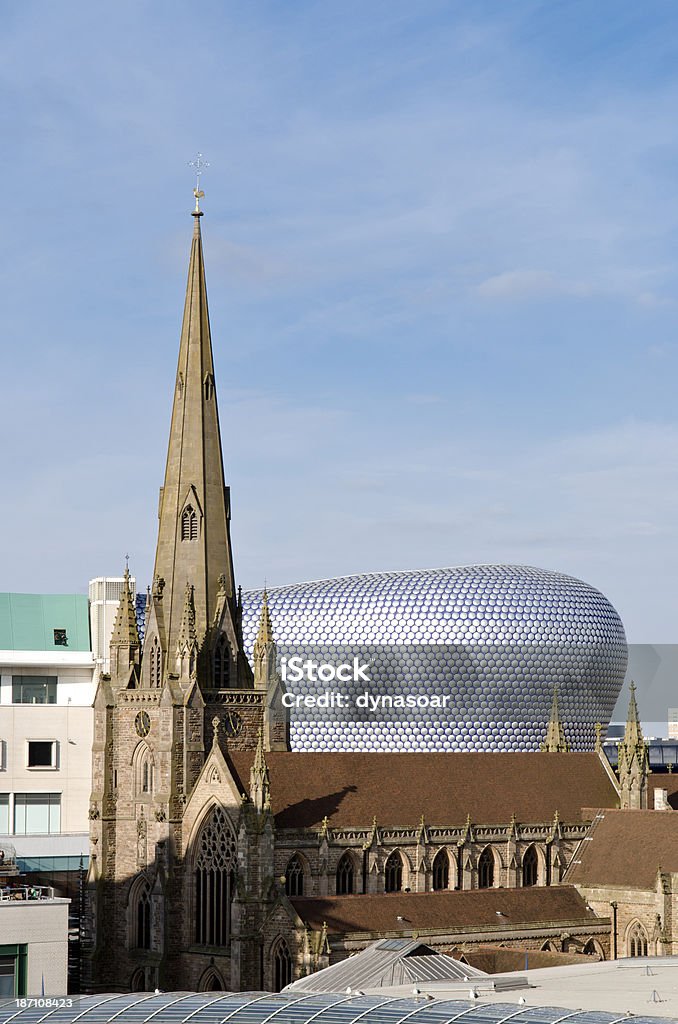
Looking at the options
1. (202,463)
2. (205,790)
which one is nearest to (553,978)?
(205,790)

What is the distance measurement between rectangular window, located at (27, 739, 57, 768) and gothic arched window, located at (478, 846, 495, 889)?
125 ft

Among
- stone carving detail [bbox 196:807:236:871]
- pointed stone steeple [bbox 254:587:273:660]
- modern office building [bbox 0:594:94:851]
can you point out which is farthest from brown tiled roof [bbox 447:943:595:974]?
modern office building [bbox 0:594:94:851]

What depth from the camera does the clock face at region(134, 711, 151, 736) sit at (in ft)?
295

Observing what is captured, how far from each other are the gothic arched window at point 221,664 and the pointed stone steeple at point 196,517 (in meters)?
0.12

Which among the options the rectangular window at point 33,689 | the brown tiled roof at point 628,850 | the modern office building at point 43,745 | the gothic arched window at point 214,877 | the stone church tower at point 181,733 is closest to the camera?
the gothic arched window at point 214,877

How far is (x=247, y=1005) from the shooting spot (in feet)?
152

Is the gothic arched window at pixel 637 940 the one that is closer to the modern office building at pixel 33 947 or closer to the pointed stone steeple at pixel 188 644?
the pointed stone steeple at pixel 188 644

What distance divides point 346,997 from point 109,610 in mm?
80951

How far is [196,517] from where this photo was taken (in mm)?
90312

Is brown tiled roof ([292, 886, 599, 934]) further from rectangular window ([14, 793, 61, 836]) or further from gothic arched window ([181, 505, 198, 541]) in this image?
rectangular window ([14, 793, 61, 836])

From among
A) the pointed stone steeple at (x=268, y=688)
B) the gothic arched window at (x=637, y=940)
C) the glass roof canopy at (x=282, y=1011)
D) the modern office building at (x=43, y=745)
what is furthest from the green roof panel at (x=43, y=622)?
the glass roof canopy at (x=282, y=1011)

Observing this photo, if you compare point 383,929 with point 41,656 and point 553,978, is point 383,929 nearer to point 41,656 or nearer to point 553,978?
point 553,978

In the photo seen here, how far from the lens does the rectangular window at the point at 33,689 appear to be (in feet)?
405

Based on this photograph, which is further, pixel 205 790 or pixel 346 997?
pixel 205 790
